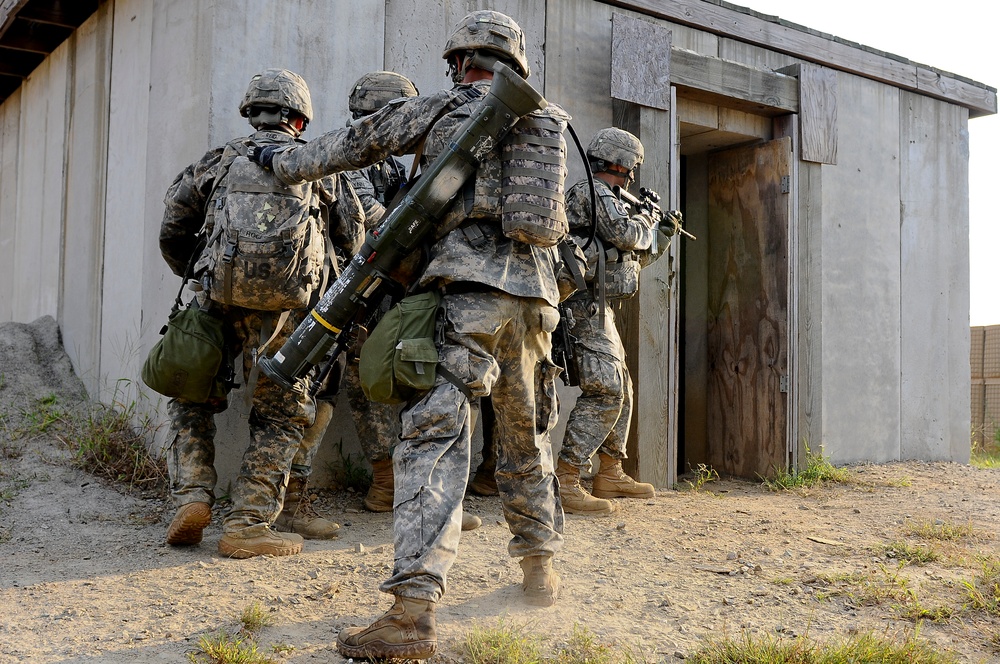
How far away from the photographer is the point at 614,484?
5.31 meters

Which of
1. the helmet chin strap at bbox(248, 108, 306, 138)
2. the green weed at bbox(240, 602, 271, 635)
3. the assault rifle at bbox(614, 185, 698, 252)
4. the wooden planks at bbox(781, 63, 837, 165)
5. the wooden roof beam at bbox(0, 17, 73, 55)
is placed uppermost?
the wooden roof beam at bbox(0, 17, 73, 55)

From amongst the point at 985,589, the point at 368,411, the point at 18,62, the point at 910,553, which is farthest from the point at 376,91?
the point at 18,62

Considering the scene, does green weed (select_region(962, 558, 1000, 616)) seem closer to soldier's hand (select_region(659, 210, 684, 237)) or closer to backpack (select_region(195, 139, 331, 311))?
soldier's hand (select_region(659, 210, 684, 237))

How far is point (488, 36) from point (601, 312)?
2.05 metres

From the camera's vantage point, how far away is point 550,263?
313 centimetres

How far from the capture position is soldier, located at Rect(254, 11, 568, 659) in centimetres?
Answer: 259

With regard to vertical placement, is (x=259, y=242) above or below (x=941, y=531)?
above

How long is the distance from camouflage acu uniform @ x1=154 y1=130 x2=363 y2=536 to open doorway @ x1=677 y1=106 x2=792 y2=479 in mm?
3505

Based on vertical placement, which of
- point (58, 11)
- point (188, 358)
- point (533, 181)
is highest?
point (58, 11)

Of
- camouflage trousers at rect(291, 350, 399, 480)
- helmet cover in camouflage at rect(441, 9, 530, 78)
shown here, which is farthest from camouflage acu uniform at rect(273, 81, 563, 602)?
camouflage trousers at rect(291, 350, 399, 480)

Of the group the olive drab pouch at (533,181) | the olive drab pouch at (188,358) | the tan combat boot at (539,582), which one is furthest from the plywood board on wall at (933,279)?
the olive drab pouch at (188,358)

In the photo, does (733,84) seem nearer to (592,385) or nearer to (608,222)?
(608,222)

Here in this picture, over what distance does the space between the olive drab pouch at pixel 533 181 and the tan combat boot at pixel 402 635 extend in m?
1.23

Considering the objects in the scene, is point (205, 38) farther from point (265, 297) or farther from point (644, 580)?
point (644, 580)
